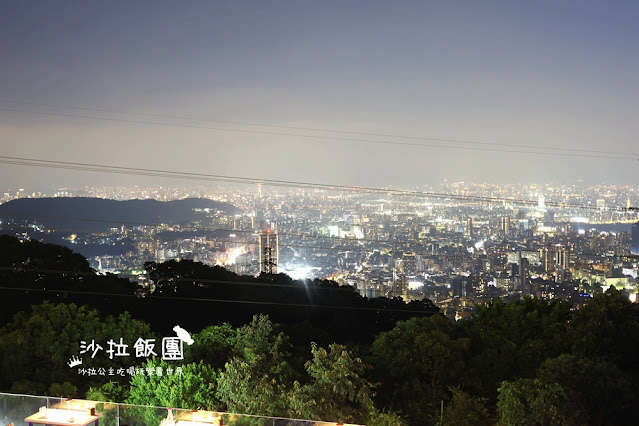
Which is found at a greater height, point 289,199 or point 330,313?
point 289,199

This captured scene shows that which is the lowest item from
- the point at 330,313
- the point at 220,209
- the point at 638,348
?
the point at 330,313

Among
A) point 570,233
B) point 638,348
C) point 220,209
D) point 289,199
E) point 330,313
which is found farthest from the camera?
point 220,209

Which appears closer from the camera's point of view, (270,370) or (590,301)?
(270,370)

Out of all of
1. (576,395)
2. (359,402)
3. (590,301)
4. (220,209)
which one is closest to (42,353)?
(359,402)

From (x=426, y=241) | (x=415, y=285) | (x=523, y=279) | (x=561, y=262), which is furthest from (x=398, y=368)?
(x=426, y=241)

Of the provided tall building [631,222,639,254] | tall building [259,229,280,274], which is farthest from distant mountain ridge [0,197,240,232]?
tall building [631,222,639,254]

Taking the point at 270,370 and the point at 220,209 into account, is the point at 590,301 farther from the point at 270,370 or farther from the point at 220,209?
the point at 220,209

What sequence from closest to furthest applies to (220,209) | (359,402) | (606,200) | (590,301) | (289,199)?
1. (359,402)
2. (590,301)
3. (606,200)
4. (289,199)
5. (220,209)

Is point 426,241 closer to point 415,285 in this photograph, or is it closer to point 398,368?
point 415,285
